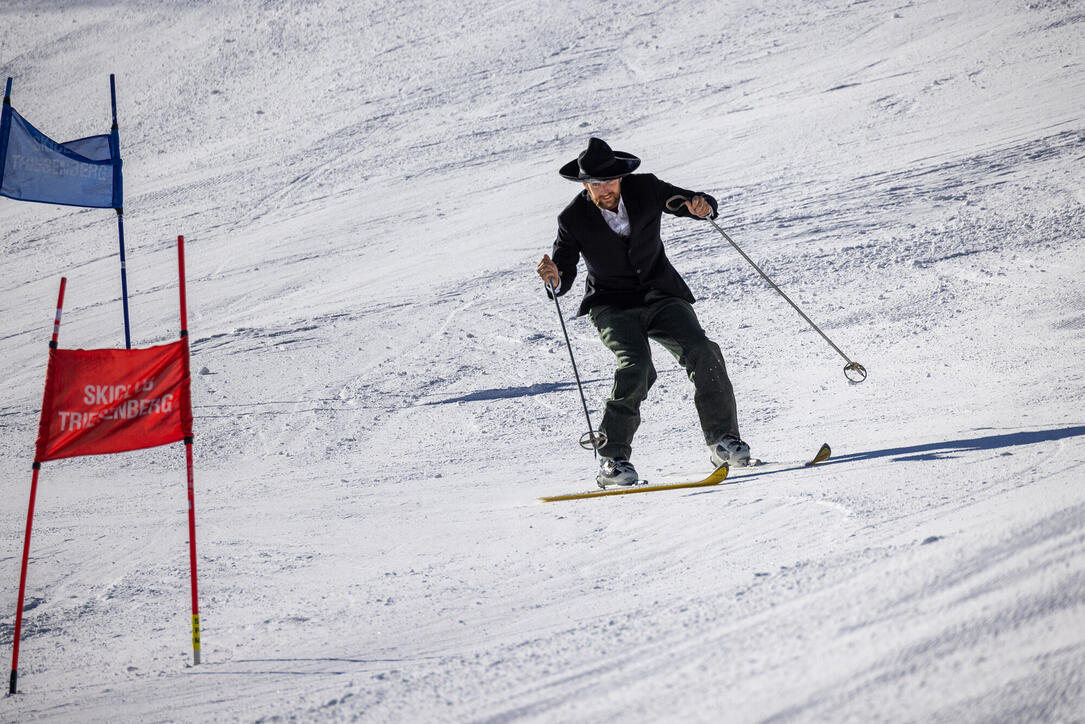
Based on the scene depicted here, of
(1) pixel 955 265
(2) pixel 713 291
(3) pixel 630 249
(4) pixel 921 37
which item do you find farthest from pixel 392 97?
(3) pixel 630 249

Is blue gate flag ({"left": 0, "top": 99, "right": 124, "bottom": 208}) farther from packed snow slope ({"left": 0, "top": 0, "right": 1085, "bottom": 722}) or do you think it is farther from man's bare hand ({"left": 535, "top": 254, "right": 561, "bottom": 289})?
man's bare hand ({"left": 535, "top": 254, "right": 561, "bottom": 289})

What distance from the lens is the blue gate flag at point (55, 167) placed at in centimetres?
717

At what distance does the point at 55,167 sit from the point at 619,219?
5127 mm

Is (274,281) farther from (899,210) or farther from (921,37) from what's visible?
(921,37)

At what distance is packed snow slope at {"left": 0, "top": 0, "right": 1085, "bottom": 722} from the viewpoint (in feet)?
8.90

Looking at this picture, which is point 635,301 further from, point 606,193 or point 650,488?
point 650,488

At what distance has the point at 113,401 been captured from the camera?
11.3 ft

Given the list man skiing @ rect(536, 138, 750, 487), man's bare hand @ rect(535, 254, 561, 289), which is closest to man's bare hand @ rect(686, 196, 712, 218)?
man skiing @ rect(536, 138, 750, 487)

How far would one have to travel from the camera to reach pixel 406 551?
4297 millimetres

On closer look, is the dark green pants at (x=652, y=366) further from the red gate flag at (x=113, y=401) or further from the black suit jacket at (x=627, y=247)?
the red gate flag at (x=113, y=401)

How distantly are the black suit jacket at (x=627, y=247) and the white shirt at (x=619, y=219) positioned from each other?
0.05ft

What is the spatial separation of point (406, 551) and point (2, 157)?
511 centimetres

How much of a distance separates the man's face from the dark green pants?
1.77 feet

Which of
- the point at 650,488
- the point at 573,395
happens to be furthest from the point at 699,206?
the point at 573,395
